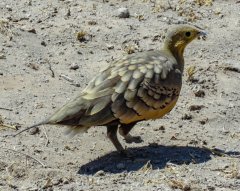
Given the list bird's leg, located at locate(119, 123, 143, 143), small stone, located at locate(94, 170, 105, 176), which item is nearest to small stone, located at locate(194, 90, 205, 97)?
bird's leg, located at locate(119, 123, 143, 143)

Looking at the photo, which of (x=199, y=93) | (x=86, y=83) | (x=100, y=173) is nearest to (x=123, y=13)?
(x=86, y=83)

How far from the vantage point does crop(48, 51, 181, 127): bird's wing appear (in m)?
7.39

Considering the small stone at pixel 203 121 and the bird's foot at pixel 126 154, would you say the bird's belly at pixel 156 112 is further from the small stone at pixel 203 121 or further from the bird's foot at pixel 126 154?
the small stone at pixel 203 121

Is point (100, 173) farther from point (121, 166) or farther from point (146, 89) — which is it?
point (146, 89)

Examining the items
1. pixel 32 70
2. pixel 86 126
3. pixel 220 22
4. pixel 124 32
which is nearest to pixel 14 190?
pixel 86 126

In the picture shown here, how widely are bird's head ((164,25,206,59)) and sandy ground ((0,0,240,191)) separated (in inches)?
32.1

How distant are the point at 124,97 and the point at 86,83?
6.21 ft

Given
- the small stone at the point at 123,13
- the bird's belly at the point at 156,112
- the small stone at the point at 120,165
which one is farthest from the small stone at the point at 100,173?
the small stone at the point at 123,13

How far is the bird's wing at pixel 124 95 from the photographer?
24.2 feet

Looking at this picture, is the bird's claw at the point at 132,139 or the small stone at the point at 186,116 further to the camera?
the small stone at the point at 186,116

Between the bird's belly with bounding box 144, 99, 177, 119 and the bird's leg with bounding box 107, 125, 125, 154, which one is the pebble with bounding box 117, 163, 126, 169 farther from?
the bird's belly with bounding box 144, 99, 177, 119

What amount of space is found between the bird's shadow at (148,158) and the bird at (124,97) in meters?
0.16

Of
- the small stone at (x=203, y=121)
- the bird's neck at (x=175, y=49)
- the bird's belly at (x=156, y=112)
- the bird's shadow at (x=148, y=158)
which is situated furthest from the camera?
the small stone at (x=203, y=121)

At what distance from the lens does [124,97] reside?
752 centimetres
